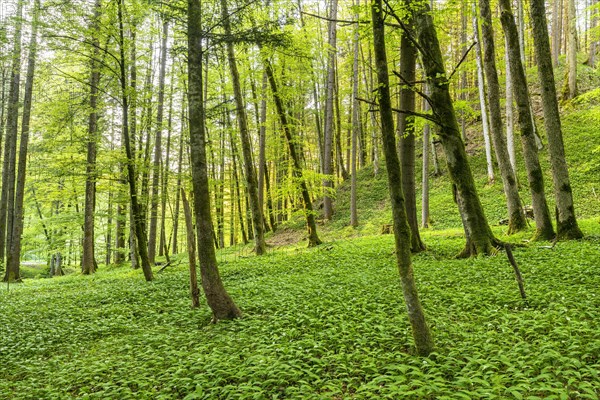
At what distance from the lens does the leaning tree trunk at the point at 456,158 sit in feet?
28.7

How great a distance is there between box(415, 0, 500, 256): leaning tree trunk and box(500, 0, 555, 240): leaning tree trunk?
6.09ft

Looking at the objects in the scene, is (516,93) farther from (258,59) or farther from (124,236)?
(124,236)

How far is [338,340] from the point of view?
4.84 meters

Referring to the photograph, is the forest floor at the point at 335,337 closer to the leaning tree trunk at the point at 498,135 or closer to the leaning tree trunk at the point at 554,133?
the leaning tree trunk at the point at 554,133

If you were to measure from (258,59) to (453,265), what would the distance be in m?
11.0

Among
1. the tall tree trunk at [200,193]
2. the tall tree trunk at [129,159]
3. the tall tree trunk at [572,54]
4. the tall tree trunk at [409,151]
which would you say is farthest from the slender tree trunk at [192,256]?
the tall tree trunk at [572,54]

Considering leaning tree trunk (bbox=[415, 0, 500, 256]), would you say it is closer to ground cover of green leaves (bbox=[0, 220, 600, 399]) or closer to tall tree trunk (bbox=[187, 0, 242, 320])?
ground cover of green leaves (bbox=[0, 220, 600, 399])

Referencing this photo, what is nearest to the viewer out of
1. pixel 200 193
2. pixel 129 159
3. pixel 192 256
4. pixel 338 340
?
pixel 338 340

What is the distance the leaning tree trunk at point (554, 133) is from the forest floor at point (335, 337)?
561 mm

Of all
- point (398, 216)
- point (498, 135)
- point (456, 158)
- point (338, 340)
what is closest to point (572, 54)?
point (498, 135)

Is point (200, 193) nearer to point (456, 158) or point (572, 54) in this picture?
point (456, 158)

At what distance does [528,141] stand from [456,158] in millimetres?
2707

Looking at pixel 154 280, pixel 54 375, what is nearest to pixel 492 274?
pixel 54 375

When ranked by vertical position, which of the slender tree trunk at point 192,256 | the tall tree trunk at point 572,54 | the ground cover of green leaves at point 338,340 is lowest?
the ground cover of green leaves at point 338,340
